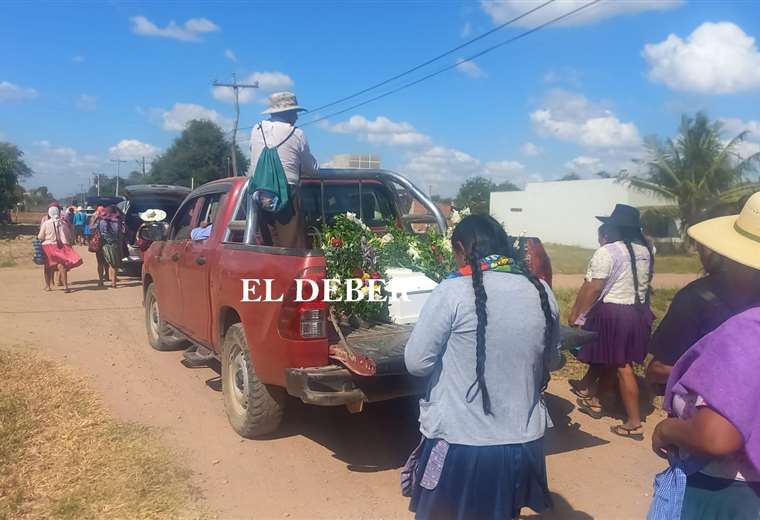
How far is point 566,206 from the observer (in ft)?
117

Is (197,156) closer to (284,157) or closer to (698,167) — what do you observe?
(698,167)

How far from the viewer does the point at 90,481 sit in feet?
12.9

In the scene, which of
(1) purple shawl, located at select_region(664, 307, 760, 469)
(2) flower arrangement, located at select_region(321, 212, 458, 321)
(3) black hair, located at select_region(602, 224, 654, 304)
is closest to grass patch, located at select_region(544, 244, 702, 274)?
(3) black hair, located at select_region(602, 224, 654, 304)

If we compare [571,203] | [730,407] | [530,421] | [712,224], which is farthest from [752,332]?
[571,203]

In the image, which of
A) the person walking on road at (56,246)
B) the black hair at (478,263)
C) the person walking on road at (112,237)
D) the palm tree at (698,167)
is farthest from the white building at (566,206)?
the black hair at (478,263)

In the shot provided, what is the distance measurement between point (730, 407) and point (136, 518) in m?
3.18

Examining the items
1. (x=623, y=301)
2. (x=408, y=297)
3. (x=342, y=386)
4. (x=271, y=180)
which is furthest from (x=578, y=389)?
(x=271, y=180)

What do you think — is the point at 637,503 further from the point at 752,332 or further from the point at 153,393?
the point at 153,393

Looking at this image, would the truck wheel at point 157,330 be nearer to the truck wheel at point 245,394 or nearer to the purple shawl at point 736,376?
the truck wheel at point 245,394

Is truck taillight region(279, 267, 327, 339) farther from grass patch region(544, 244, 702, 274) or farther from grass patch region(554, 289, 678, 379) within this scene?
grass patch region(544, 244, 702, 274)

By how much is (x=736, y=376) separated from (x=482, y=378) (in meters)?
0.87

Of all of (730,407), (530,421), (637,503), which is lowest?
(637,503)

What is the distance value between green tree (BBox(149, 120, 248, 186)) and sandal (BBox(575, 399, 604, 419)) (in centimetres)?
4688

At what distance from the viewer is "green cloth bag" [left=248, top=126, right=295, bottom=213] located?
184 inches
